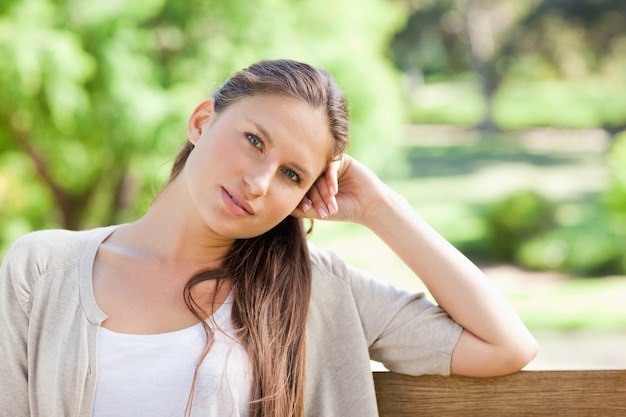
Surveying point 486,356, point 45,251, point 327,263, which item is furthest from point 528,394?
point 45,251

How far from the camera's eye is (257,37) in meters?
8.20

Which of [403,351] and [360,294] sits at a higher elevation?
[360,294]

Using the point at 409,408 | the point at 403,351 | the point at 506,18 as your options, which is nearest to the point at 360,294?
the point at 403,351

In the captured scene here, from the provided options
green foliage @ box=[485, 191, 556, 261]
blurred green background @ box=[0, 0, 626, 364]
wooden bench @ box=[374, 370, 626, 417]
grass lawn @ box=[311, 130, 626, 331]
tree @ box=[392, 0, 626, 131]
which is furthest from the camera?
tree @ box=[392, 0, 626, 131]

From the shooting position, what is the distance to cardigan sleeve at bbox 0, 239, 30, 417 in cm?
153

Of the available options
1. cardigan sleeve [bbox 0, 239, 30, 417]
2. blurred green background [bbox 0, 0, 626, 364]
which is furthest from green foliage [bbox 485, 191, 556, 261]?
cardigan sleeve [bbox 0, 239, 30, 417]

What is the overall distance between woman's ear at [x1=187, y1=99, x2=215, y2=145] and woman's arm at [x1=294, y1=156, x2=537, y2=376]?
0.25 metres

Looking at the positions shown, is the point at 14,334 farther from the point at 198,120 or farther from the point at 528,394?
the point at 528,394

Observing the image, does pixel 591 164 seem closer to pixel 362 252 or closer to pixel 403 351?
pixel 362 252

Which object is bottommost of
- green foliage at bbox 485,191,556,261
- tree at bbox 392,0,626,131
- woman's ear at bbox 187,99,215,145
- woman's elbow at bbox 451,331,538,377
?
green foliage at bbox 485,191,556,261

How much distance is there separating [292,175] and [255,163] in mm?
82

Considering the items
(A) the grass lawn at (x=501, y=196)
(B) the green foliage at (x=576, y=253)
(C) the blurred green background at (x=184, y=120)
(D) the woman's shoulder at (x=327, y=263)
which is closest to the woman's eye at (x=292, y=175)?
(D) the woman's shoulder at (x=327, y=263)

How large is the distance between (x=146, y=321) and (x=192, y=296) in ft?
0.34

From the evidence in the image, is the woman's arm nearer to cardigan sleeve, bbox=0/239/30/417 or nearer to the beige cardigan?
the beige cardigan
